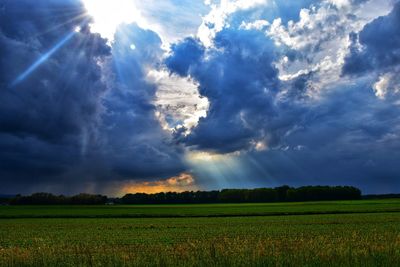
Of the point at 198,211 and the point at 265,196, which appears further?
the point at 265,196

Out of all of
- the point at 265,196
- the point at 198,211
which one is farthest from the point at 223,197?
the point at 198,211

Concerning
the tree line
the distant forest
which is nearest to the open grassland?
the distant forest

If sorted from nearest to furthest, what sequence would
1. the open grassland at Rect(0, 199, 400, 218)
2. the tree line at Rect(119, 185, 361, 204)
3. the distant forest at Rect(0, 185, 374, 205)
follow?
the open grassland at Rect(0, 199, 400, 218) → the distant forest at Rect(0, 185, 374, 205) → the tree line at Rect(119, 185, 361, 204)

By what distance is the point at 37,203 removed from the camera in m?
164

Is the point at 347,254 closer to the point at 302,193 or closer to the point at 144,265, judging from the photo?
the point at 144,265

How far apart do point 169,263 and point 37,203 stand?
164 metres

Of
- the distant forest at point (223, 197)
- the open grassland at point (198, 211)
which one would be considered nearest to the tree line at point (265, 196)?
the distant forest at point (223, 197)

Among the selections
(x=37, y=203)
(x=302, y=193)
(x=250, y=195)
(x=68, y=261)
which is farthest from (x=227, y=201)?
(x=68, y=261)

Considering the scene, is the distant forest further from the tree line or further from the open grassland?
the open grassland

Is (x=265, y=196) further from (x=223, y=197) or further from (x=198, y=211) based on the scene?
(x=198, y=211)

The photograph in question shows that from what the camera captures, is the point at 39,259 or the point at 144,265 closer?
the point at 144,265

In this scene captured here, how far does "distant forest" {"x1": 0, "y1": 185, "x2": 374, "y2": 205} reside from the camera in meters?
167

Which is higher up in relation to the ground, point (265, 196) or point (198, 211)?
point (265, 196)

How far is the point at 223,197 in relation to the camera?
19912 cm
